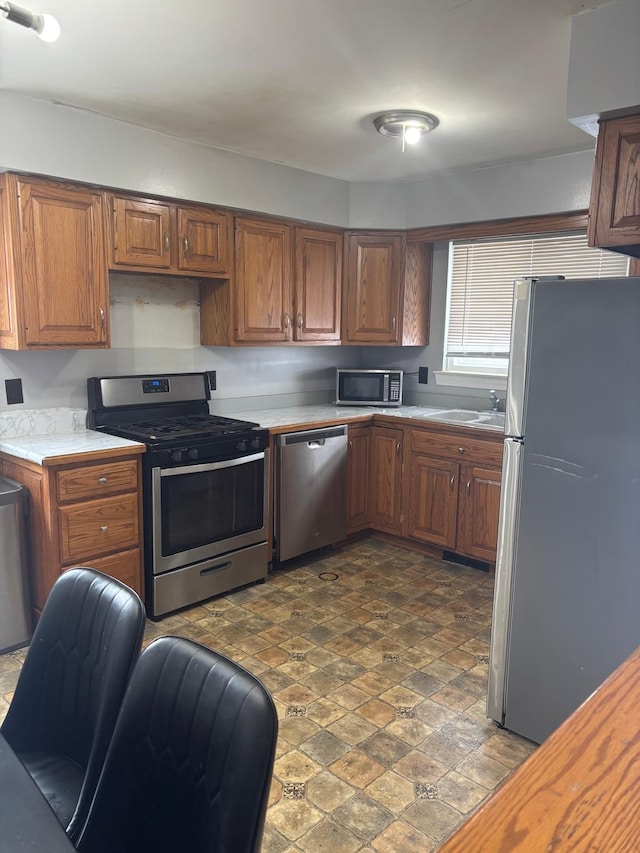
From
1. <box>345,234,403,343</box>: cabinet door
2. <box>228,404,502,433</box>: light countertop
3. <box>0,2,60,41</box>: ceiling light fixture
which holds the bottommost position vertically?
<box>228,404,502,433</box>: light countertop

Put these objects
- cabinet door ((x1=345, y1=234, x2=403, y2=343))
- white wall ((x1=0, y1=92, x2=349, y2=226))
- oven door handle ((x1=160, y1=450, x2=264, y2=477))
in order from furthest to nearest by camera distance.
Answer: cabinet door ((x1=345, y1=234, x2=403, y2=343))
oven door handle ((x1=160, y1=450, x2=264, y2=477))
white wall ((x1=0, y1=92, x2=349, y2=226))

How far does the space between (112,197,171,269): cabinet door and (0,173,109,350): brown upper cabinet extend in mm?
95

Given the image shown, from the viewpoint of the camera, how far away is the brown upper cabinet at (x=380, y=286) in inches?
172

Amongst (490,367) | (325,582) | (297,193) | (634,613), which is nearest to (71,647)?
(634,613)

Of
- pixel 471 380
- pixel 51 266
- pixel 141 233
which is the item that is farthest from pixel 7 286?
pixel 471 380

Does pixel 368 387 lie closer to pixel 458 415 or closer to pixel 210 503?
pixel 458 415

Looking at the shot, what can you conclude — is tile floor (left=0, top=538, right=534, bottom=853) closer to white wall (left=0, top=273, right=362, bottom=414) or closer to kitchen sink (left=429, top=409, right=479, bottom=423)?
kitchen sink (left=429, top=409, right=479, bottom=423)

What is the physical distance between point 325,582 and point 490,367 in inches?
74.0

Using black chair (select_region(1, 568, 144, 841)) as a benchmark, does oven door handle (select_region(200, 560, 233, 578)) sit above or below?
below

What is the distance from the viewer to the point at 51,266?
2943mm

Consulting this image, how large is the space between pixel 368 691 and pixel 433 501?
1.60 meters

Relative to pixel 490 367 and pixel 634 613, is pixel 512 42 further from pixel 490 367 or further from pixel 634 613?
pixel 490 367

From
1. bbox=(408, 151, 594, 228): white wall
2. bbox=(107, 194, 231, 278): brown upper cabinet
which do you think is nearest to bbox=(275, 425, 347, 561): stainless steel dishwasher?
bbox=(107, 194, 231, 278): brown upper cabinet

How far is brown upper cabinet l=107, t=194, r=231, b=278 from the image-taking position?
10.4ft
